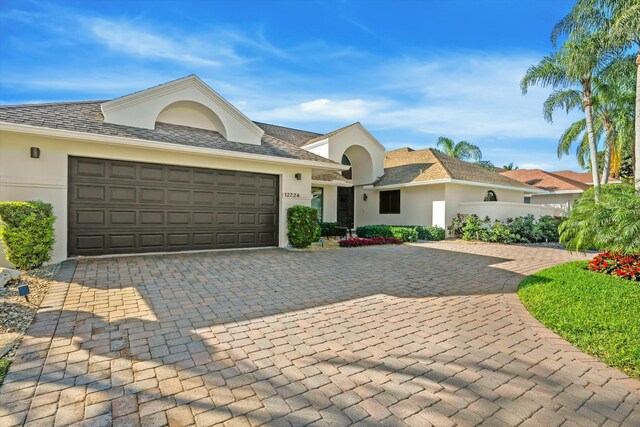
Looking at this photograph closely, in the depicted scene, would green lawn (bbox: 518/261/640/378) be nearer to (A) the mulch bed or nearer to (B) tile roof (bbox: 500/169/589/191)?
(A) the mulch bed

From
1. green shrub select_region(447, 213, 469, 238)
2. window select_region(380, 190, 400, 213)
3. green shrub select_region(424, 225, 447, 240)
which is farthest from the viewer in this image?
window select_region(380, 190, 400, 213)

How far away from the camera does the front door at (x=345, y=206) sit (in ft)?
63.6

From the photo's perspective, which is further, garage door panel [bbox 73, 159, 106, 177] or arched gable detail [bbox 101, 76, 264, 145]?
arched gable detail [bbox 101, 76, 264, 145]

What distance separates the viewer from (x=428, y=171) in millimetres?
16938

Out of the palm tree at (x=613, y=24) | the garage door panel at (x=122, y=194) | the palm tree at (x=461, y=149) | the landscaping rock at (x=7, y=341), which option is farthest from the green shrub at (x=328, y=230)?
the palm tree at (x=461, y=149)

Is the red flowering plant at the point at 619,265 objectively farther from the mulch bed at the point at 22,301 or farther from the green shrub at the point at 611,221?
the mulch bed at the point at 22,301

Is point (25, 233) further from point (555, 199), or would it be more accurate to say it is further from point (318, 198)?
point (555, 199)

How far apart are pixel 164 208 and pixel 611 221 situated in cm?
1156

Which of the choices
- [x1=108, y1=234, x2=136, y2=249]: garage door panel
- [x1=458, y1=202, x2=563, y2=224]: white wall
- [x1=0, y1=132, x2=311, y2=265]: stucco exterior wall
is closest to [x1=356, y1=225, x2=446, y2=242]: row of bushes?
[x1=458, y1=202, x2=563, y2=224]: white wall

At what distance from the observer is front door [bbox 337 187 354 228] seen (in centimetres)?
1939

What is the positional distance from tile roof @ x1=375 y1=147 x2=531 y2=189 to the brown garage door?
9.28m

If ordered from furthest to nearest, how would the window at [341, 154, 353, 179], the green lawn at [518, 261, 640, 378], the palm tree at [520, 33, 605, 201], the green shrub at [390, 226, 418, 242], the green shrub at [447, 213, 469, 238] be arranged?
the window at [341, 154, 353, 179], the green shrub at [447, 213, 469, 238], the green shrub at [390, 226, 418, 242], the palm tree at [520, 33, 605, 201], the green lawn at [518, 261, 640, 378]

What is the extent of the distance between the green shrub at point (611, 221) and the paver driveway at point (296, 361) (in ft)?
10.9

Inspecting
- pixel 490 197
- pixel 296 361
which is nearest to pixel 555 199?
pixel 490 197
